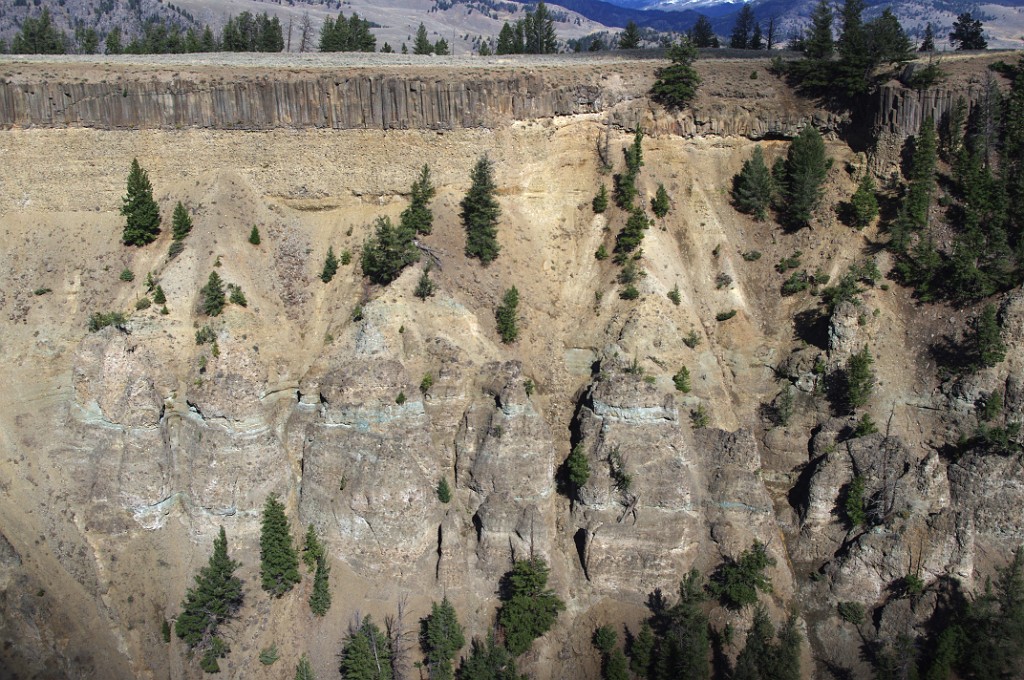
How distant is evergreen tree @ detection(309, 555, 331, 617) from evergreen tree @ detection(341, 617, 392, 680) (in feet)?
6.83

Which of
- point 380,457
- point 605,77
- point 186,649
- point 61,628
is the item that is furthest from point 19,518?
point 605,77

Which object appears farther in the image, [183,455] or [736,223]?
[736,223]

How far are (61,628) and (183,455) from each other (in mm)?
9882

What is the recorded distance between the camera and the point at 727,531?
46.7m

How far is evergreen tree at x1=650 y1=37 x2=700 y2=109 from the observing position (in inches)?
2186

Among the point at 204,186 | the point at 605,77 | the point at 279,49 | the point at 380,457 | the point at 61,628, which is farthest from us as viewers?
the point at 279,49

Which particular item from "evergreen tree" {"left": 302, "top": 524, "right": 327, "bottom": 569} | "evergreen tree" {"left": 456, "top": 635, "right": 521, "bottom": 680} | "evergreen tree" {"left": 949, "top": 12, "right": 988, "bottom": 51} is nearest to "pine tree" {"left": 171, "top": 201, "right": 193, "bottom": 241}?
"evergreen tree" {"left": 302, "top": 524, "right": 327, "bottom": 569}

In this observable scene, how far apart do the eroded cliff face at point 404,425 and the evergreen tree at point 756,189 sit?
16.3ft

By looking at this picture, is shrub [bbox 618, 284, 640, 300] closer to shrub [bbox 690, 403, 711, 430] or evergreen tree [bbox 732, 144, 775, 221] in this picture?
shrub [bbox 690, 403, 711, 430]

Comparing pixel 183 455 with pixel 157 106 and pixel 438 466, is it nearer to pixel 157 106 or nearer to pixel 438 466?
pixel 438 466

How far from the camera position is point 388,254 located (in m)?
48.8

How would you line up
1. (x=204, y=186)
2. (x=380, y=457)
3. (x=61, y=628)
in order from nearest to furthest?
(x=61, y=628), (x=380, y=457), (x=204, y=186)

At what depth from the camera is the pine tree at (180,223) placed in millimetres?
49969

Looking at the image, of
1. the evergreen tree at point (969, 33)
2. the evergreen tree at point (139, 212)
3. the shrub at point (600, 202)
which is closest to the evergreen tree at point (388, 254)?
the shrub at point (600, 202)
